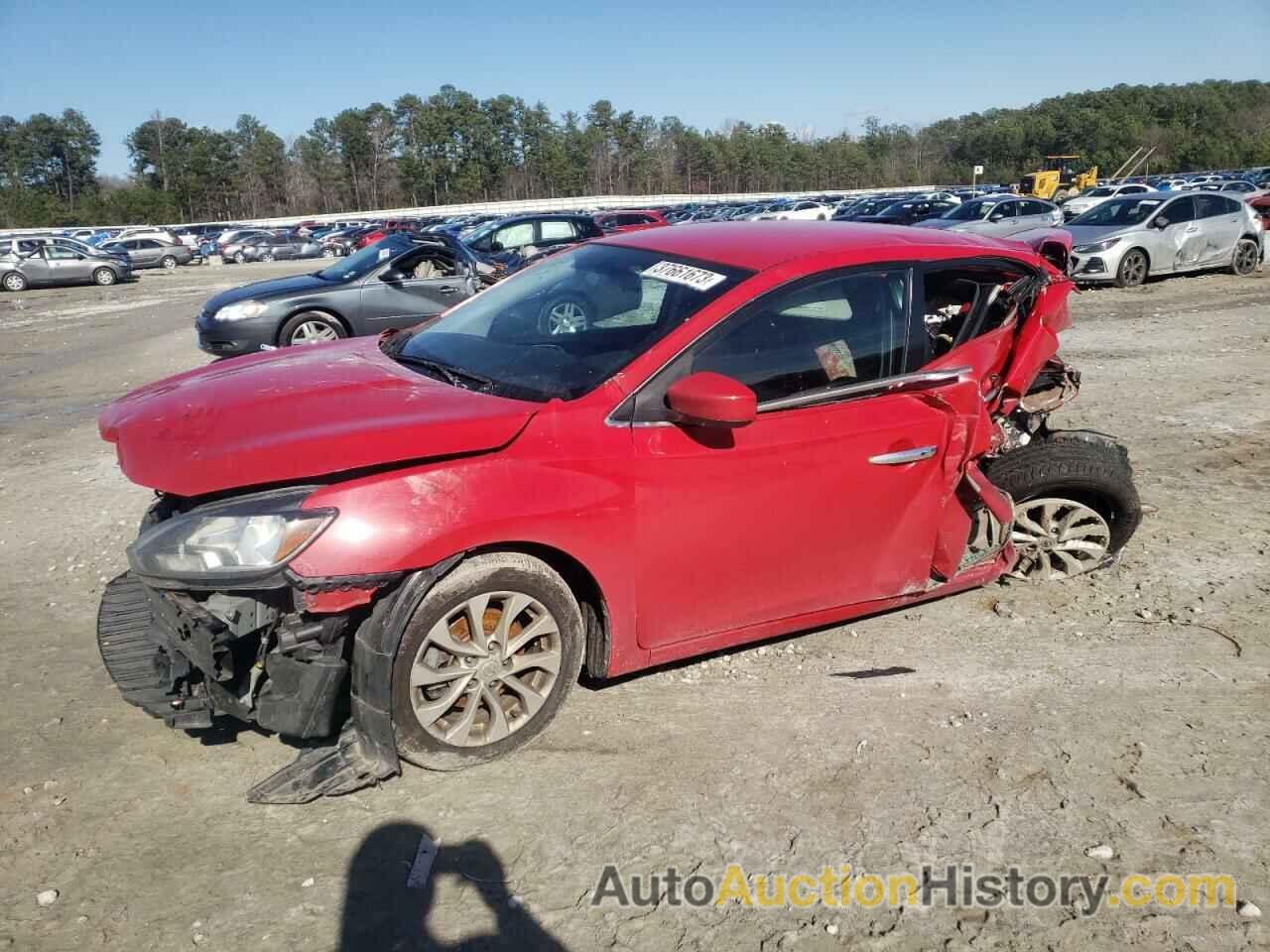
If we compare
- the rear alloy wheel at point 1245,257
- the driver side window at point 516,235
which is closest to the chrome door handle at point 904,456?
the driver side window at point 516,235

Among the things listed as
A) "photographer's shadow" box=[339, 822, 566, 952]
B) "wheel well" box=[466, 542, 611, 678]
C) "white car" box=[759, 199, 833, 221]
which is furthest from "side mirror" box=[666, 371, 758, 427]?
"white car" box=[759, 199, 833, 221]

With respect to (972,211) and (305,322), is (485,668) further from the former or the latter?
(972,211)

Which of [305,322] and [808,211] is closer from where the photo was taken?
[305,322]

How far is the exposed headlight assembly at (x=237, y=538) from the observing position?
9.29ft

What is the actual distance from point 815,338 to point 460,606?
5.53 ft

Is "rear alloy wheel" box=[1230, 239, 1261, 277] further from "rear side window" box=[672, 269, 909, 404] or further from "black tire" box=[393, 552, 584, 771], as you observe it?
"black tire" box=[393, 552, 584, 771]

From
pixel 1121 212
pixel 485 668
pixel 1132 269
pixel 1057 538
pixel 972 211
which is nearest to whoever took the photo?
pixel 485 668

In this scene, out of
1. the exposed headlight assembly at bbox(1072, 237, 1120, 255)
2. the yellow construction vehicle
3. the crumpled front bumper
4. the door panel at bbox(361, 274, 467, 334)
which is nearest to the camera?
the crumpled front bumper

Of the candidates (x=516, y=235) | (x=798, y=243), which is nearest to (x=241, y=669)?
(x=798, y=243)

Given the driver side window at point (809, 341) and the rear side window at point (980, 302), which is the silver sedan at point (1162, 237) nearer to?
the rear side window at point (980, 302)

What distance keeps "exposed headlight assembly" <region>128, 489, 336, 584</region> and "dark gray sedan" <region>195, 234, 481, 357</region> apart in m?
8.23

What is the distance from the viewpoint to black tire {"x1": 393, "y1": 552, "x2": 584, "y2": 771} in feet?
9.72

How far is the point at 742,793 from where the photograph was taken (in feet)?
10.2

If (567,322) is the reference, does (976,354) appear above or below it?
below
